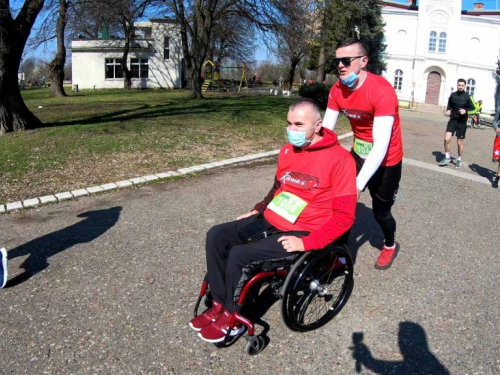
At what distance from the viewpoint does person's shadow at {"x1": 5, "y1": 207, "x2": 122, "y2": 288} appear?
3.85 meters

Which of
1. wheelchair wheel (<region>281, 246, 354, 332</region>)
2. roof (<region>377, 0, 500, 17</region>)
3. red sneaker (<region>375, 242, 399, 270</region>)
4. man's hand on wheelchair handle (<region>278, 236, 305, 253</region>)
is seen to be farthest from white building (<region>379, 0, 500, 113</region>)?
man's hand on wheelchair handle (<region>278, 236, 305, 253</region>)

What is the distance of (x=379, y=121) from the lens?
10.8ft

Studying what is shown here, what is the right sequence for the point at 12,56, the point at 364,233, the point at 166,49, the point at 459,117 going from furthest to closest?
the point at 166,49 → the point at 12,56 → the point at 459,117 → the point at 364,233

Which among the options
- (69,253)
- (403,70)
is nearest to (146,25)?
(403,70)

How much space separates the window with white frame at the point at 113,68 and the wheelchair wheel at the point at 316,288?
40.8m

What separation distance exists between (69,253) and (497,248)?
449 centimetres

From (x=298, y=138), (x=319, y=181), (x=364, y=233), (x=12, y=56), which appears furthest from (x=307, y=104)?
(x=12, y=56)

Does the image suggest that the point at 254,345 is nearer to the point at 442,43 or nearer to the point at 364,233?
the point at 364,233

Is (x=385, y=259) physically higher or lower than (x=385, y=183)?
lower

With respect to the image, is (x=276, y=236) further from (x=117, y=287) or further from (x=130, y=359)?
A: (x=117, y=287)

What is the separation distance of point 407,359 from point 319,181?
1289mm

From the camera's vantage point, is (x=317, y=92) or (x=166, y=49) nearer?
(x=317, y=92)

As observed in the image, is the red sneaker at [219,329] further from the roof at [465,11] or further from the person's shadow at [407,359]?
the roof at [465,11]

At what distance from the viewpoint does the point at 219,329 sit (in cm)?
273
